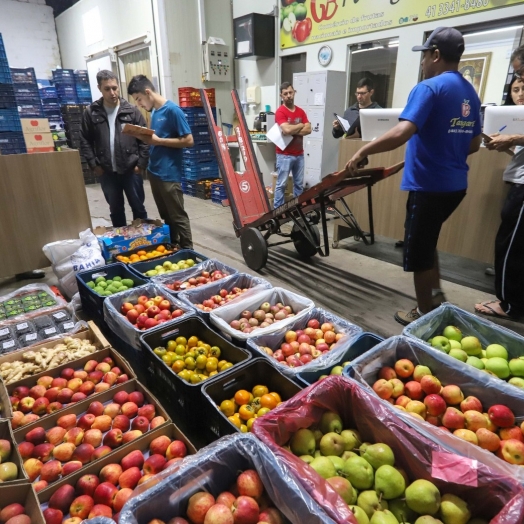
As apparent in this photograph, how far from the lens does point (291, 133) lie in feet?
15.6

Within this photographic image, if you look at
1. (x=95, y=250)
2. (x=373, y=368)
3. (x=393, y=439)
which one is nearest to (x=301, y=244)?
(x=95, y=250)

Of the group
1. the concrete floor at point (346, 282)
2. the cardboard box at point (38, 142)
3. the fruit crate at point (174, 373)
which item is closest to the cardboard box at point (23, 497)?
the fruit crate at point (174, 373)

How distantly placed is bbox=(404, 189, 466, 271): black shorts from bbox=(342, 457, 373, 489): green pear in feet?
5.04

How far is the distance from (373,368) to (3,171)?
2.88 m

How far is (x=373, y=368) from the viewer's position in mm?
1412

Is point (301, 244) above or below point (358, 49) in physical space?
below

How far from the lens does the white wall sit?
9102 mm

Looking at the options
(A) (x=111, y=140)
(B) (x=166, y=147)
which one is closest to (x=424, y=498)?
(B) (x=166, y=147)

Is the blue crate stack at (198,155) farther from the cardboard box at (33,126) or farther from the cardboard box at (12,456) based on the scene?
the cardboard box at (12,456)

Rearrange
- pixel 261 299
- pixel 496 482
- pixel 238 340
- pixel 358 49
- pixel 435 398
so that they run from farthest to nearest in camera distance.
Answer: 1. pixel 358 49
2. pixel 261 299
3. pixel 238 340
4. pixel 435 398
5. pixel 496 482

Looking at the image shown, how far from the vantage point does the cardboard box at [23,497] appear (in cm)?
104

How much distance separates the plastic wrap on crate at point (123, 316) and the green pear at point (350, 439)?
1057 millimetres

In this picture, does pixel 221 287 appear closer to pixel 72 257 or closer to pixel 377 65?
pixel 72 257

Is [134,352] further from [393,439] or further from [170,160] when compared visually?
[170,160]
